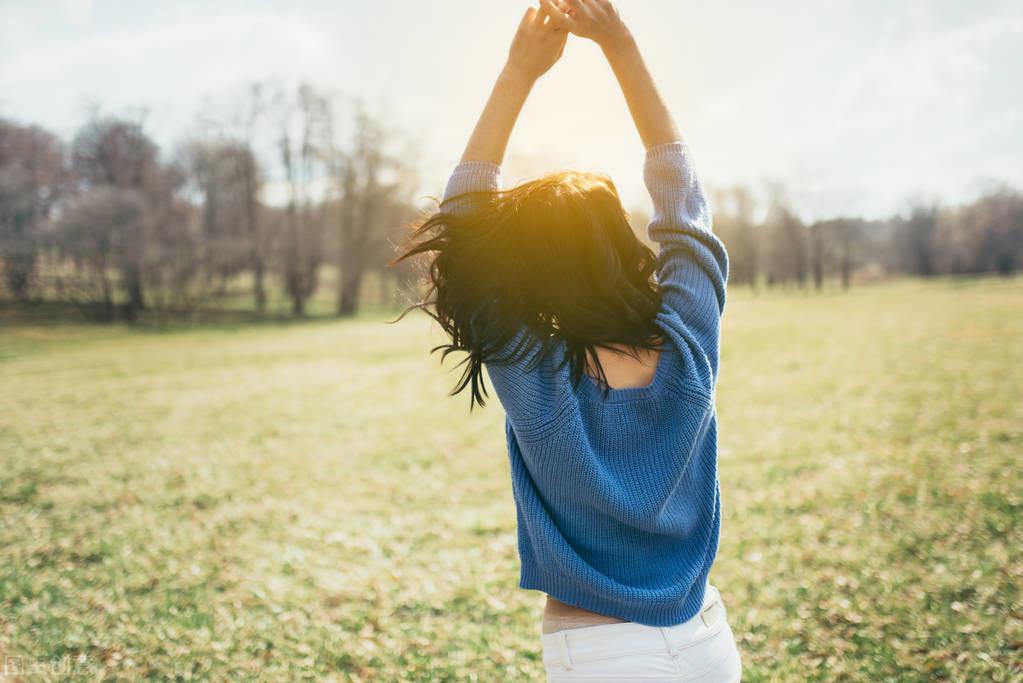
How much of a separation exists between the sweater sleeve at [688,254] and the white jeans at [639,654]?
2.08 feet

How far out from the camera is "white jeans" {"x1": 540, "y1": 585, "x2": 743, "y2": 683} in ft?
4.99

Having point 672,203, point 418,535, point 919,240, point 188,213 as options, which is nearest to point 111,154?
point 188,213

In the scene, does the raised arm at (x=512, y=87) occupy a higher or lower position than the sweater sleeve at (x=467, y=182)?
higher

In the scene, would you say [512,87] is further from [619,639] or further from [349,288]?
[349,288]

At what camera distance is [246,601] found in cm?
471

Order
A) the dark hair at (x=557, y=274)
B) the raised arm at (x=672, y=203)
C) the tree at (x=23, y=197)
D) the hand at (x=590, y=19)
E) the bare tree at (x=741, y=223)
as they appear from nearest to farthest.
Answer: the dark hair at (x=557, y=274)
the raised arm at (x=672, y=203)
the hand at (x=590, y=19)
the tree at (x=23, y=197)
the bare tree at (x=741, y=223)

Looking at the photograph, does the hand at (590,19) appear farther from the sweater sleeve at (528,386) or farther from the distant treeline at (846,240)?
the distant treeline at (846,240)

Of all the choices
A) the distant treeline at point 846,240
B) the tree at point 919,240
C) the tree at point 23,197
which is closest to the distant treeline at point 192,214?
the tree at point 23,197

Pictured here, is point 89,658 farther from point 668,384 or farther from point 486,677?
point 668,384

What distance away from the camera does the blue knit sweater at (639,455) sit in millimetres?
1474

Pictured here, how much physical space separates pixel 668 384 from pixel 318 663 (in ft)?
11.7

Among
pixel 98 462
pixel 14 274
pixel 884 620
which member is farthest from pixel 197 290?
pixel 884 620

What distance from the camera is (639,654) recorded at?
153 cm

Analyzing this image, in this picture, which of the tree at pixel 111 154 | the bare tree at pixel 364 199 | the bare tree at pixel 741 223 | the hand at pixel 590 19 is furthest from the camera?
the bare tree at pixel 741 223
